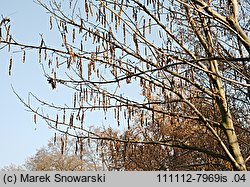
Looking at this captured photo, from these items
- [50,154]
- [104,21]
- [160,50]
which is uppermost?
[104,21]

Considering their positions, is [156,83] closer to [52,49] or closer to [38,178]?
[52,49]

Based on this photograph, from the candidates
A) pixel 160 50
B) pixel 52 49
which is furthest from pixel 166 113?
pixel 52 49

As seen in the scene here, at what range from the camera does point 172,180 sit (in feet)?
10.6

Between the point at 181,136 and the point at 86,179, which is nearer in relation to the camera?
the point at 86,179

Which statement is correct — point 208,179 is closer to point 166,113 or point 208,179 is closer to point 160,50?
point 166,113

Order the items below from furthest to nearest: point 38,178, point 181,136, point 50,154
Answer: point 50,154 → point 181,136 → point 38,178

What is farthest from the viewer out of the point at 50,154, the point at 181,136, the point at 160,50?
the point at 50,154

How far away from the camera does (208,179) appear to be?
326 cm

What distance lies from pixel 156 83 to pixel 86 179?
136cm

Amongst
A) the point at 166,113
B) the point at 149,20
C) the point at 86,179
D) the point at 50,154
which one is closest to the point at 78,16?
the point at 149,20

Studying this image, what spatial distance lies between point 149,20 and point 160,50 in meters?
0.51

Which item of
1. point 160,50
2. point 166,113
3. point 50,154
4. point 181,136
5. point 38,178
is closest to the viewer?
point 38,178

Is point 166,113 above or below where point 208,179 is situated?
A: above

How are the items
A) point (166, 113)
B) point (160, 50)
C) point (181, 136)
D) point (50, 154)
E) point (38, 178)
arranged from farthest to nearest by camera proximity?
1. point (50, 154)
2. point (181, 136)
3. point (166, 113)
4. point (160, 50)
5. point (38, 178)
